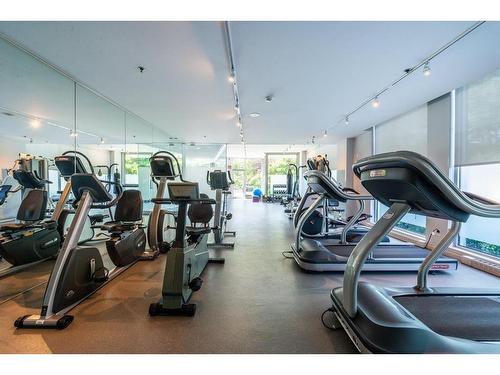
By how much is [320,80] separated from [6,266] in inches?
200

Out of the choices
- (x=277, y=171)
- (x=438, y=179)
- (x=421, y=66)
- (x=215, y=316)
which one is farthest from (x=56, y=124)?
(x=277, y=171)

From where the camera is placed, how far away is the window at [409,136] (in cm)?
491

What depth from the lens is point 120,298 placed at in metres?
2.48

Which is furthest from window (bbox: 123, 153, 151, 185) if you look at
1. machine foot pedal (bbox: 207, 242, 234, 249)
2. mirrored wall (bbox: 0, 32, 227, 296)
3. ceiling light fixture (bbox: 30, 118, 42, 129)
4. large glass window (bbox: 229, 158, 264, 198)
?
large glass window (bbox: 229, 158, 264, 198)

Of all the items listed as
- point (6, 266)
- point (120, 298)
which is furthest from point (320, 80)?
point (6, 266)

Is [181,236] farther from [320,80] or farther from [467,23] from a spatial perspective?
[467,23]

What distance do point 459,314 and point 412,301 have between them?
1.00 ft

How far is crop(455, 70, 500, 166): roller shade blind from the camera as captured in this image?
3434 millimetres

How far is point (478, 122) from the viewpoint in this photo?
145 inches

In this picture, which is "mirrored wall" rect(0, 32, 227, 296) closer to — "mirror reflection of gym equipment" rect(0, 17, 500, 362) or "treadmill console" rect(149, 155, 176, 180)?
"mirror reflection of gym equipment" rect(0, 17, 500, 362)

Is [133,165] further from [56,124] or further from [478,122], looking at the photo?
[478,122]

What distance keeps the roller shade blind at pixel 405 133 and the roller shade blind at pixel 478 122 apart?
2.61ft
